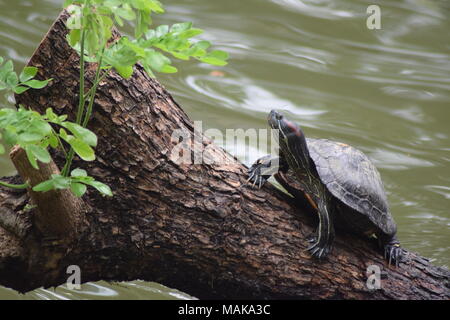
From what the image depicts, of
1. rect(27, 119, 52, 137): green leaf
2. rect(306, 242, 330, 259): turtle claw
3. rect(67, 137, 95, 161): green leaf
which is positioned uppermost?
rect(27, 119, 52, 137): green leaf

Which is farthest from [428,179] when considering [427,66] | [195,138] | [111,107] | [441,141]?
[111,107]

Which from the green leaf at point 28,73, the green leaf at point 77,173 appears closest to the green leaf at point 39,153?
the green leaf at point 77,173

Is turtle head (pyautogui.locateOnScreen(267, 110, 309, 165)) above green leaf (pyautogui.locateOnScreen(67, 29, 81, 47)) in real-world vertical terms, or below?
below

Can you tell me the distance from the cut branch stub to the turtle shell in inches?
42.1

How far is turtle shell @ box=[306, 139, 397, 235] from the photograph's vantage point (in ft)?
7.70

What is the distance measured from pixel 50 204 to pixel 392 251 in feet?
4.82

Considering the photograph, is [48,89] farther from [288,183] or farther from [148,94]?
[288,183]

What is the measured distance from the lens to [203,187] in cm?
216

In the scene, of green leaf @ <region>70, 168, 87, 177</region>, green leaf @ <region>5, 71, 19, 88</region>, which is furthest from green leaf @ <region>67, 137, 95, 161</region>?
green leaf @ <region>5, 71, 19, 88</region>

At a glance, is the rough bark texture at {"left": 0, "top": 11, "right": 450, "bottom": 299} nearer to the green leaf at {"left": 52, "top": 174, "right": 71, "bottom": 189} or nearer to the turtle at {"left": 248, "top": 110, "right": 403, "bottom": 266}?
the turtle at {"left": 248, "top": 110, "right": 403, "bottom": 266}

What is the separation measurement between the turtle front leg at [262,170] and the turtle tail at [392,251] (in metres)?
0.60

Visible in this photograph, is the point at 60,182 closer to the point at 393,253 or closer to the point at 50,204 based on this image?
the point at 50,204

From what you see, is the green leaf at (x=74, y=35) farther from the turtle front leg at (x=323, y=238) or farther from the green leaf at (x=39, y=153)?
the turtle front leg at (x=323, y=238)

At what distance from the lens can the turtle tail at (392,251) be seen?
7.73 ft
